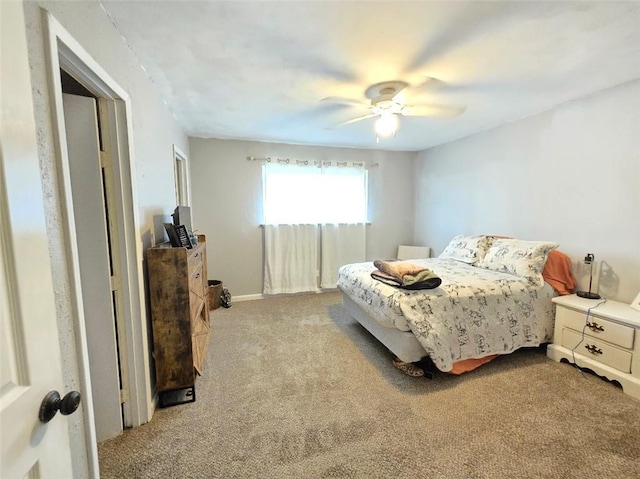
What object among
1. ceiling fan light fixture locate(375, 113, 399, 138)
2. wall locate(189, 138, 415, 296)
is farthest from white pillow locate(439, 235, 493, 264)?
wall locate(189, 138, 415, 296)

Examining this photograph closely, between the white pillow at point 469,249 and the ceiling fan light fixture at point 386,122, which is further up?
the ceiling fan light fixture at point 386,122

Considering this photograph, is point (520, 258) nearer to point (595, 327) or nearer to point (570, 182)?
point (595, 327)

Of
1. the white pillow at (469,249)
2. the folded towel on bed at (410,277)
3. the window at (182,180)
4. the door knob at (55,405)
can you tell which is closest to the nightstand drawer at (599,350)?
the white pillow at (469,249)

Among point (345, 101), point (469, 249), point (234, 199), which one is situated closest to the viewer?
point (345, 101)

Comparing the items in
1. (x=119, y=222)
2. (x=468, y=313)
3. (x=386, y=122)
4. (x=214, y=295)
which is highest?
(x=386, y=122)

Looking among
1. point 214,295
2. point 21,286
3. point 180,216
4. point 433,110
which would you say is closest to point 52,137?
point 21,286

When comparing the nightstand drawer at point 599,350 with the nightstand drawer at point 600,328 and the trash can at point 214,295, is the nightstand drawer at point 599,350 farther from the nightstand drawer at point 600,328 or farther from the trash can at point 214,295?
the trash can at point 214,295

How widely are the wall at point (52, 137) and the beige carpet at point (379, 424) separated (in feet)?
1.40

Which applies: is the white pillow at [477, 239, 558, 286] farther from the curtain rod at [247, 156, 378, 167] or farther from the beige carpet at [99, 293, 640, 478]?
the curtain rod at [247, 156, 378, 167]

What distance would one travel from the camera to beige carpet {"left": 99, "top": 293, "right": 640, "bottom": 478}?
1456 millimetres

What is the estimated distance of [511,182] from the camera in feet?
10.8

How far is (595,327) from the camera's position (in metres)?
2.20

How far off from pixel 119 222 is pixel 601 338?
3.44 meters

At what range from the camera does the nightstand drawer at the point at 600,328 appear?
6.63 ft
